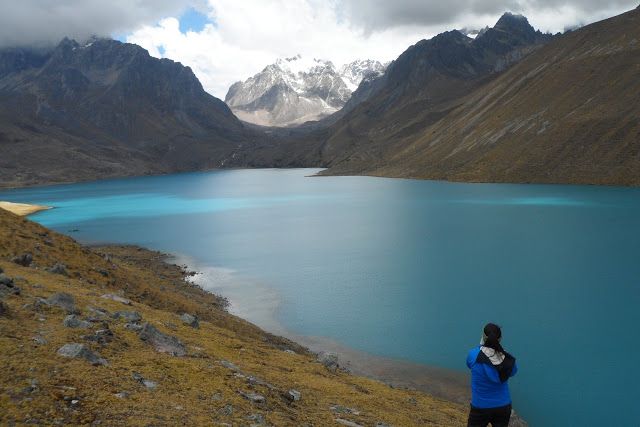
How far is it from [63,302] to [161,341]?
12.4 feet

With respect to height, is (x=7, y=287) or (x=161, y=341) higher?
(x=7, y=287)

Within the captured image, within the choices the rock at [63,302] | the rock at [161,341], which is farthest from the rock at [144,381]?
the rock at [63,302]

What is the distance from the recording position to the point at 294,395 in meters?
14.5

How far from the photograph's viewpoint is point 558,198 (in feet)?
294

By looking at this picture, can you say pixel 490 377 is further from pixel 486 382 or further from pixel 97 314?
pixel 97 314

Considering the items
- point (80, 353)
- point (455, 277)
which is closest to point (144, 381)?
point (80, 353)

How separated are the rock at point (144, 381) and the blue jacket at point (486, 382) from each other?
7.42m

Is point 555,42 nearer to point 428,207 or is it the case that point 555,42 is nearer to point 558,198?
point 558,198

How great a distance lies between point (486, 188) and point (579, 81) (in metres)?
51.7

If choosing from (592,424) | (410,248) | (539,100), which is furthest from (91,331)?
(539,100)

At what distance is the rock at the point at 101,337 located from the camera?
1408cm

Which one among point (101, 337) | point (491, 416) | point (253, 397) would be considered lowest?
point (253, 397)

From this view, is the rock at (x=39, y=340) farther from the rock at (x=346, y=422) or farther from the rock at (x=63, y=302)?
the rock at (x=346, y=422)

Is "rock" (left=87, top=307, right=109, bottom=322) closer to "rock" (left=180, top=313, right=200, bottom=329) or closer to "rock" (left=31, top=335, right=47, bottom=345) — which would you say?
"rock" (left=31, top=335, right=47, bottom=345)
